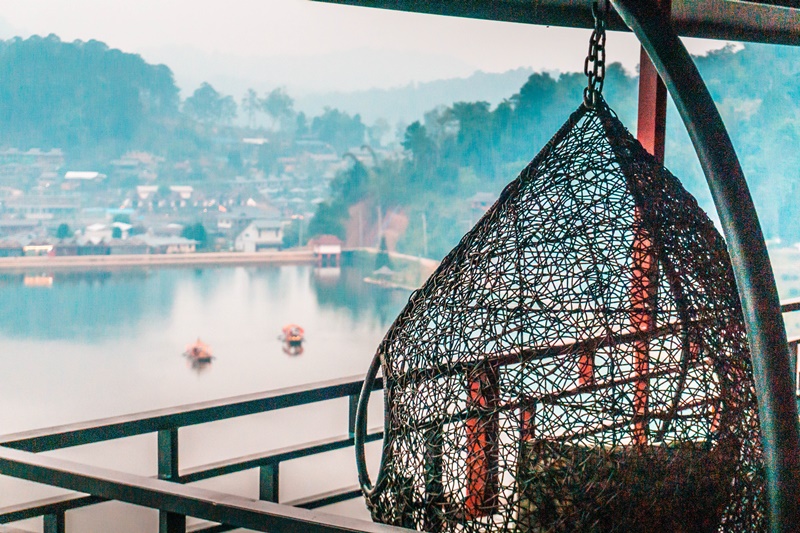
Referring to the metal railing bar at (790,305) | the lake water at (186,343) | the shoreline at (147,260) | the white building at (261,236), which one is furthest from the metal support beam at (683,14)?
the white building at (261,236)

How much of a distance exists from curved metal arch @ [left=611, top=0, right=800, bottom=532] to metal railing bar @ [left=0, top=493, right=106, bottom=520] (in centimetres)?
99

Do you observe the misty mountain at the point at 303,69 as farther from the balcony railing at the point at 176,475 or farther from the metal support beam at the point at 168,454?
the metal support beam at the point at 168,454

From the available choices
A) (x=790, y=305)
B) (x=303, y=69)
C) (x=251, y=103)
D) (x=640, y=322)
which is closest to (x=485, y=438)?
(x=640, y=322)

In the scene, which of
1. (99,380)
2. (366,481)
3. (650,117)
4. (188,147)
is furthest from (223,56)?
(366,481)

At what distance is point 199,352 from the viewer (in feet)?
25.6

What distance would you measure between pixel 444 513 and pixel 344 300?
6656 millimetres

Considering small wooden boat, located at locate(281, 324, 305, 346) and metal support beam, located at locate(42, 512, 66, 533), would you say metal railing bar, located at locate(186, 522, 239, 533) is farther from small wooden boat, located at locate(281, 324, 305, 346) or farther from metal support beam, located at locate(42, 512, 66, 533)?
small wooden boat, located at locate(281, 324, 305, 346)

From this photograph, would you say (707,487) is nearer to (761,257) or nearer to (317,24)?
(761,257)

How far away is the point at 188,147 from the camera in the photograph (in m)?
7.54

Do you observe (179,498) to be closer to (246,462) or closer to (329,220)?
(246,462)

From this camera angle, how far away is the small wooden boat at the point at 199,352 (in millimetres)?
7725

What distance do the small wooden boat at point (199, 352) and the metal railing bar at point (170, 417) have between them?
20.1 feet

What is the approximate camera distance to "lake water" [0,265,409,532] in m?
6.80

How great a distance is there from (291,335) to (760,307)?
734 cm
